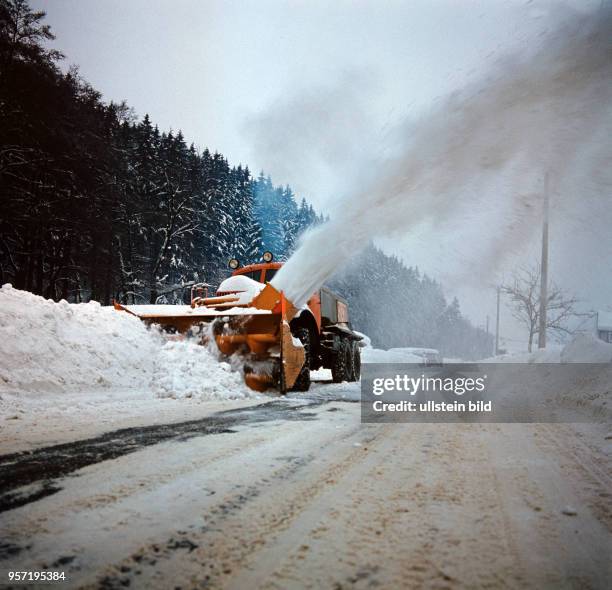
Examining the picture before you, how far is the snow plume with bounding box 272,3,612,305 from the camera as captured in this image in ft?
19.1

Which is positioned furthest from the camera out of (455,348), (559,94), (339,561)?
(455,348)

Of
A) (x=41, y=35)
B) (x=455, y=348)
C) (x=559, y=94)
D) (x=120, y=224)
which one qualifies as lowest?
(x=455, y=348)

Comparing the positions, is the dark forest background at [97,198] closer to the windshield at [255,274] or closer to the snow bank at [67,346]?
the windshield at [255,274]

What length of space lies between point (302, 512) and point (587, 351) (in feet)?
29.5

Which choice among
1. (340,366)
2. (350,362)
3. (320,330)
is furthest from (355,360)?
(320,330)

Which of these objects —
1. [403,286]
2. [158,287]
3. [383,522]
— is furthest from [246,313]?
[403,286]

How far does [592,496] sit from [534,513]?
57cm

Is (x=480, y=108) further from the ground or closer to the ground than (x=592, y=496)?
further from the ground

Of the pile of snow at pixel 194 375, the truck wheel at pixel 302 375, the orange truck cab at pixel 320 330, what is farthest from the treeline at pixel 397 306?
the pile of snow at pixel 194 375

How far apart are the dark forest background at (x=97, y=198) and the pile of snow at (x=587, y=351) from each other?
598 cm

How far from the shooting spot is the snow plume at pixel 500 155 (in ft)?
19.1

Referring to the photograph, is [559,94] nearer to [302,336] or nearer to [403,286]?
[302,336]

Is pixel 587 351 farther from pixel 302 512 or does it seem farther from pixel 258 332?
pixel 302 512

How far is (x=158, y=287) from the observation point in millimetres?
27266
